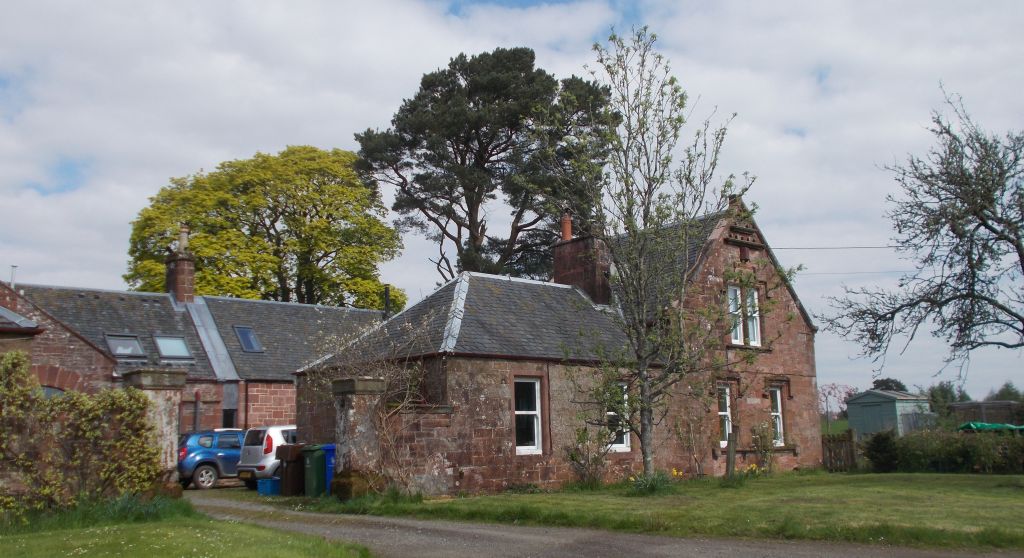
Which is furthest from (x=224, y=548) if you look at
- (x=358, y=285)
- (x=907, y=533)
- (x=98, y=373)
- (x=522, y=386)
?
(x=358, y=285)

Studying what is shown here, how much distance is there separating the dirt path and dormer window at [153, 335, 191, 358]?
53.8 feet

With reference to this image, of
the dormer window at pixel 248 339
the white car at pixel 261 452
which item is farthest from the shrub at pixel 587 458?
the dormer window at pixel 248 339

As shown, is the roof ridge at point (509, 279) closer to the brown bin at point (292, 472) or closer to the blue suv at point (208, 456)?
the brown bin at point (292, 472)

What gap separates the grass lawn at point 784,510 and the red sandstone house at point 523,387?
1.27m

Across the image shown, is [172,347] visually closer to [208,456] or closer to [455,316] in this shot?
[208,456]

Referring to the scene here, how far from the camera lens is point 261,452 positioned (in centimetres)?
2242

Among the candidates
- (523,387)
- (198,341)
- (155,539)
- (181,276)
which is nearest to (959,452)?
(523,387)

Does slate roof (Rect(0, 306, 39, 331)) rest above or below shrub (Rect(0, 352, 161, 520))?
above

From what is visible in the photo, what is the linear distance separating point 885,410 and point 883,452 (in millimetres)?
14445

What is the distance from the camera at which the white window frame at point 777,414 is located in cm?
2678

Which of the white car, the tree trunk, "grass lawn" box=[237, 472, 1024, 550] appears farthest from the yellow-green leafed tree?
the tree trunk

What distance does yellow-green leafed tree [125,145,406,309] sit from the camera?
3994cm

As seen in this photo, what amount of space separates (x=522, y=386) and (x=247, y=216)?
1000 inches

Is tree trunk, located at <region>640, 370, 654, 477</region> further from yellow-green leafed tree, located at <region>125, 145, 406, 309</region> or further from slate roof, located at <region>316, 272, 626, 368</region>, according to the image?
yellow-green leafed tree, located at <region>125, 145, 406, 309</region>
